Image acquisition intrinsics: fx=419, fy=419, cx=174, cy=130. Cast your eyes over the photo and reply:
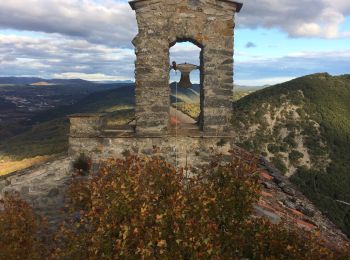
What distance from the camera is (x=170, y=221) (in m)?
5.62

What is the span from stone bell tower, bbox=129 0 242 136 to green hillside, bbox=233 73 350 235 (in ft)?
87.7

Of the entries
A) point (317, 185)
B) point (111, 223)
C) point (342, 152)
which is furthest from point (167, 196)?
point (342, 152)

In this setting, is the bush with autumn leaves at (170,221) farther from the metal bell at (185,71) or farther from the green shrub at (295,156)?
the green shrub at (295,156)

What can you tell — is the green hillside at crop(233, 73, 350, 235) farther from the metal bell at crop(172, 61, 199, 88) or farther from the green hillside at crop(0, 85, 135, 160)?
the green hillside at crop(0, 85, 135, 160)

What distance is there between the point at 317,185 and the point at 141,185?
36148mm

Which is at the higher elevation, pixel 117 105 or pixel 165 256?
pixel 165 256

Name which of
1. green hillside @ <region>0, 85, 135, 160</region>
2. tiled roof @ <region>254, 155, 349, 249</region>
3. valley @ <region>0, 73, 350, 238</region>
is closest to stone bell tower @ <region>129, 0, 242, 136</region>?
tiled roof @ <region>254, 155, 349, 249</region>

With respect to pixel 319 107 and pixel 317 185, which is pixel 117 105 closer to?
pixel 319 107

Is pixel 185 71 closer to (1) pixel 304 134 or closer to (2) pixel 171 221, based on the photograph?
(2) pixel 171 221

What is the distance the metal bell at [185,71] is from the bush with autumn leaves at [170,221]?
3.32m

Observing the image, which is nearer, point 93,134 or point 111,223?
point 111,223

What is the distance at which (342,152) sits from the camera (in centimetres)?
4528

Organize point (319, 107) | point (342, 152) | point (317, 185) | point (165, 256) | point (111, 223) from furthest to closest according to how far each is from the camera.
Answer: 1. point (319, 107)
2. point (342, 152)
3. point (317, 185)
4. point (111, 223)
5. point (165, 256)

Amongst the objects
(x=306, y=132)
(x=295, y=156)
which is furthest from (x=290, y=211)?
(x=306, y=132)
